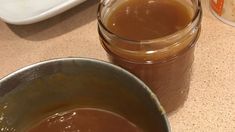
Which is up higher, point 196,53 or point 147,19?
point 147,19

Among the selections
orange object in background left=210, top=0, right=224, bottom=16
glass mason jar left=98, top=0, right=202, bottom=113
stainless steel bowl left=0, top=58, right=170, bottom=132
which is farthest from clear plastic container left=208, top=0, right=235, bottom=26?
stainless steel bowl left=0, top=58, right=170, bottom=132

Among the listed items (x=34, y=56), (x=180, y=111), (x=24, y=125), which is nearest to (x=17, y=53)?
(x=34, y=56)

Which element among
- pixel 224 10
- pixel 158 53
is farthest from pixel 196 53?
pixel 158 53

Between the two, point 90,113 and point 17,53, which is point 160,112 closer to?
point 90,113

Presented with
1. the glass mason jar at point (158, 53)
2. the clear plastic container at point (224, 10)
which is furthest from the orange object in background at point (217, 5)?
the glass mason jar at point (158, 53)

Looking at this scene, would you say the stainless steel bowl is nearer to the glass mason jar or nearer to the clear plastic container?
the glass mason jar

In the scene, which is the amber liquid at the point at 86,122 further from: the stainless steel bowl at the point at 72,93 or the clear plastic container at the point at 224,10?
the clear plastic container at the point at 224,10

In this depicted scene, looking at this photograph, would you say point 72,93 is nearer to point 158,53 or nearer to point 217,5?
point 158,53
